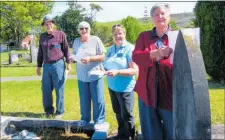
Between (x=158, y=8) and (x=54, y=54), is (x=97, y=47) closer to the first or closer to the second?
(x=54, y=54)

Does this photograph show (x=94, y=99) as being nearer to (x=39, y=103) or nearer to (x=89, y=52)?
(x=89, y=52)

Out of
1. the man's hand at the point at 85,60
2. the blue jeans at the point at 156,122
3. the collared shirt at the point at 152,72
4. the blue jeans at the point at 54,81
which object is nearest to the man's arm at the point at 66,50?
the blue jeans at the point at 54,81

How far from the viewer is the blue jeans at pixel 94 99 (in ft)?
17.3

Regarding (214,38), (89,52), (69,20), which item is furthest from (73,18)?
(89,52)

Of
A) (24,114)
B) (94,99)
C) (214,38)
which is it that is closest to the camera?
(94,99)

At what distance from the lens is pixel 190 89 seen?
8.43 feet

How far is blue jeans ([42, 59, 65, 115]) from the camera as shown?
21.0 feet

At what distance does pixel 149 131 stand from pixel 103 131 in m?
1.52

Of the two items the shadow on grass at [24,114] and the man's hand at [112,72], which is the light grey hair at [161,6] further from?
the shadow on grass at [24,114]

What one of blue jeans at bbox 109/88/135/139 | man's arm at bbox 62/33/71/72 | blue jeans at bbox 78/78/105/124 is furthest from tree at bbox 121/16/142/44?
blue jeans at bbox 109/88/135/139

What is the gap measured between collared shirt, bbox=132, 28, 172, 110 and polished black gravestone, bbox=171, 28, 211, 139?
22cm

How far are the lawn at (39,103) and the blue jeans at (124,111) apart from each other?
25.1 inches

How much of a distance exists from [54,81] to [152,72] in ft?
11.7

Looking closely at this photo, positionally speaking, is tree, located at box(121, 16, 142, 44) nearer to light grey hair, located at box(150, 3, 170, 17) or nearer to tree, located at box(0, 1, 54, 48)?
tree, located at box(0, 1, 54, 48)
